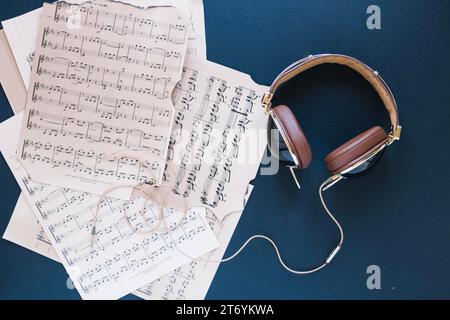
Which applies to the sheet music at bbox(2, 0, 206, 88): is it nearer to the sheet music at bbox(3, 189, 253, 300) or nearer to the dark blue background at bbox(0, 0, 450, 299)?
the dark blue background at bbox(0, 0, 450, 299)

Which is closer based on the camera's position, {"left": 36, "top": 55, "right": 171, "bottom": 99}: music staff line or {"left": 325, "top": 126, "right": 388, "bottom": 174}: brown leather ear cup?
{"left": 325, "top": 126, "right": 388, "bottom": 174}: brown leather ear cup

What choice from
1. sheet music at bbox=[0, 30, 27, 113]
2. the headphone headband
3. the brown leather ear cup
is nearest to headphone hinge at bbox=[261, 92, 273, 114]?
the headphone headband

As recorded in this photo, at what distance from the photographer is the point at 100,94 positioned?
95 cm

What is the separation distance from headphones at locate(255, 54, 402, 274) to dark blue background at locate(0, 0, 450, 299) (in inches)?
1.8

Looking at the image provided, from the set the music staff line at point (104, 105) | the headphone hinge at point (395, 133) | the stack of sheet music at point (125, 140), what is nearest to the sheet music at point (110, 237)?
the stack of sheet music at point (125, 140)

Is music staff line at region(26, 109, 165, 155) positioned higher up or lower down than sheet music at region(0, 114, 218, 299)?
higher up

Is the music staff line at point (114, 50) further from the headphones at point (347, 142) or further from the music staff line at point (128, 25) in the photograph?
the headphones at point (347, 142)

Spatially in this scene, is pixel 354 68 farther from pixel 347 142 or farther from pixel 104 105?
pixel 104 105

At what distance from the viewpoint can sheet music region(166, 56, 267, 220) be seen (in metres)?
0.94

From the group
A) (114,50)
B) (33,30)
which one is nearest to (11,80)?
(33,30)

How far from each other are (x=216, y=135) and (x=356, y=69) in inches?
12.3

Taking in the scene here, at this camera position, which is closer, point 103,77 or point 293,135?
point 293,135

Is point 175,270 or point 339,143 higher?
point 339,143
